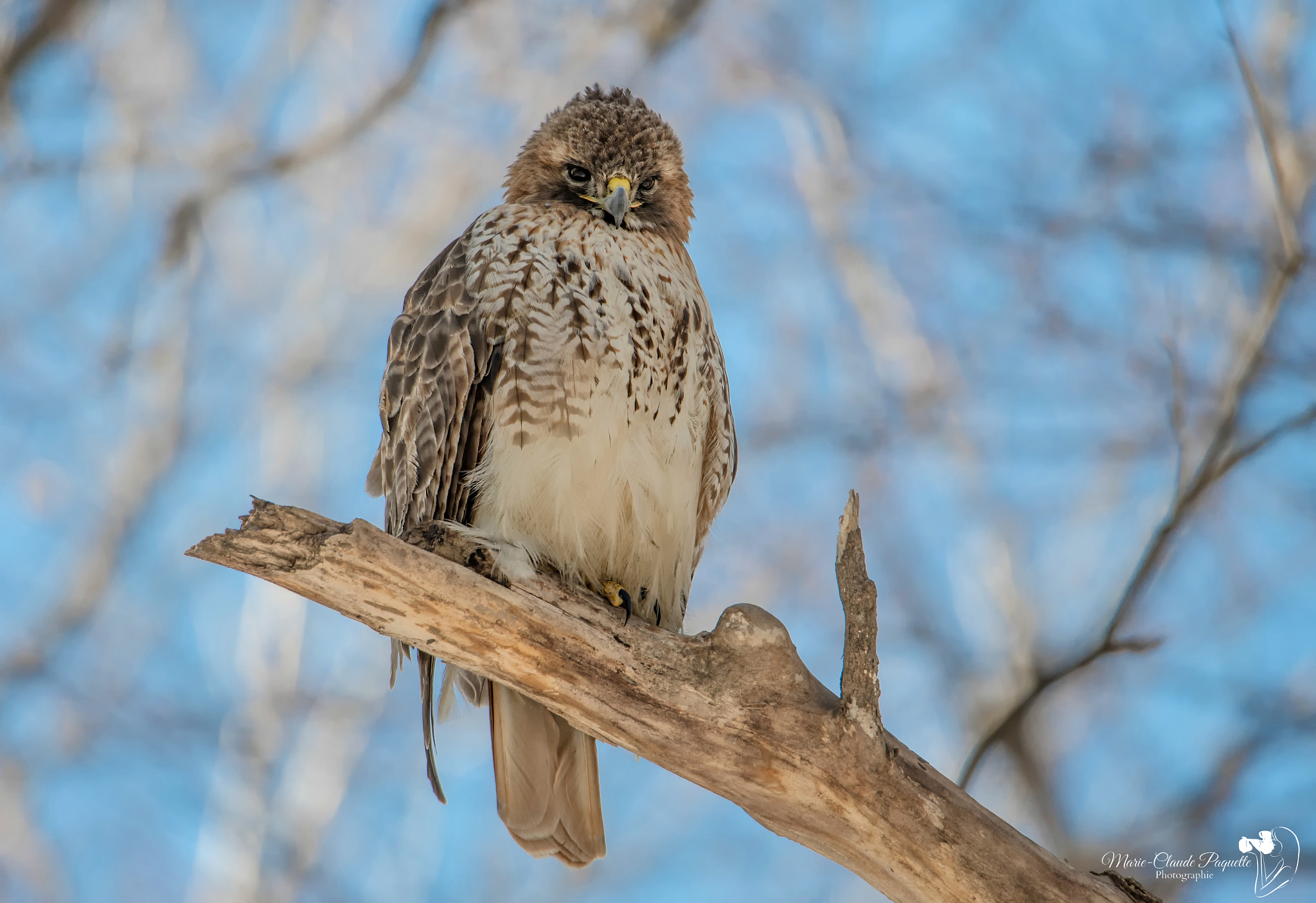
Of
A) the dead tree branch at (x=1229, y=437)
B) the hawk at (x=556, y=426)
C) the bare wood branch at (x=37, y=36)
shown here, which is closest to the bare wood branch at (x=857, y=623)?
the hawk at (x=556, y=426)

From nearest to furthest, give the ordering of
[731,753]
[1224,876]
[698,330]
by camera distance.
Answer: [731,753] → [698,330] → [1224,876]

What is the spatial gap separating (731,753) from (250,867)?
417cm

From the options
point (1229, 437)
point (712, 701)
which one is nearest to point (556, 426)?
point (712, 701)

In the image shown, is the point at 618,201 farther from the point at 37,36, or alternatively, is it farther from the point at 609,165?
the point at 37,36

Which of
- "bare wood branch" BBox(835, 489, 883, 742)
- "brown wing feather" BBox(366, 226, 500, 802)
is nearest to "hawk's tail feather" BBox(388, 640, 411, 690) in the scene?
"brown wing feather" BBox(366, 226, 500, 802)

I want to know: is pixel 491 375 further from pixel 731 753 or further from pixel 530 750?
pixel 731 753

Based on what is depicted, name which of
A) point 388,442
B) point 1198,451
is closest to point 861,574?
point 388,442

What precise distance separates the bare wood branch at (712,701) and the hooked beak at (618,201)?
4.55 ft

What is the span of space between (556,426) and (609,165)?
1088 millimetres

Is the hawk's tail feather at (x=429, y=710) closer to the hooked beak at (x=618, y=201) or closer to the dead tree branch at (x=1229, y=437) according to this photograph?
the hooked beak at (x=618, y=201)

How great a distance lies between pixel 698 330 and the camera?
12.4ft

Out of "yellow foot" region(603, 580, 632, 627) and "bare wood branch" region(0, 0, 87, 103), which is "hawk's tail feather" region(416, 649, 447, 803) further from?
"bare wood branch" region(0, 0, 87, 103)

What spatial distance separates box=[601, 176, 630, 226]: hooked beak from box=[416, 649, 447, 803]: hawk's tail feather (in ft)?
5.05

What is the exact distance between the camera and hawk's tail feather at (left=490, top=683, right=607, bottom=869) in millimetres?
3391
